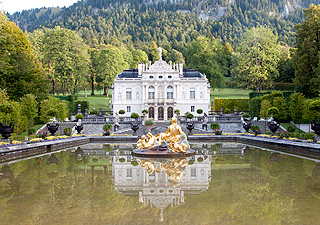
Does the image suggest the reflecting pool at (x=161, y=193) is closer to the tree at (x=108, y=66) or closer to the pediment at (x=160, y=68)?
the pediment at (x=160, y=68)

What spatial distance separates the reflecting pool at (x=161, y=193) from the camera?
6.38 meters

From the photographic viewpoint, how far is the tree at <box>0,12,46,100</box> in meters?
32.6

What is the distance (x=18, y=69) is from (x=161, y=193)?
31.8 m

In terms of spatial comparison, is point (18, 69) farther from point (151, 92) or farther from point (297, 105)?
point (297, 105)

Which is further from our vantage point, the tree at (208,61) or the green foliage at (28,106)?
the tree at (208,61)

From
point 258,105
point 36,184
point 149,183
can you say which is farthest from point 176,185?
point 258,105

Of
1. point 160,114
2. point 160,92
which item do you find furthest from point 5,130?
point 160,92

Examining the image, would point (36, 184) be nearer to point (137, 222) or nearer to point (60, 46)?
point (137, 222)

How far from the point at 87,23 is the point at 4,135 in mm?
129457

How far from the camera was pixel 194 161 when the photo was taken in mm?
13719

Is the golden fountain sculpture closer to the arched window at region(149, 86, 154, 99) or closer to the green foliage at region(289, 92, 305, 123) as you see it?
the green foliage at region(289, 92, 305, 123)

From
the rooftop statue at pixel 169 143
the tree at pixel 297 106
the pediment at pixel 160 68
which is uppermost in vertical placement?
the pediment at pixel 160 68

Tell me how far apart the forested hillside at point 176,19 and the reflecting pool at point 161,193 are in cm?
9875

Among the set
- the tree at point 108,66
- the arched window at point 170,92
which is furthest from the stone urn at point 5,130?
the tree at point 108,66
